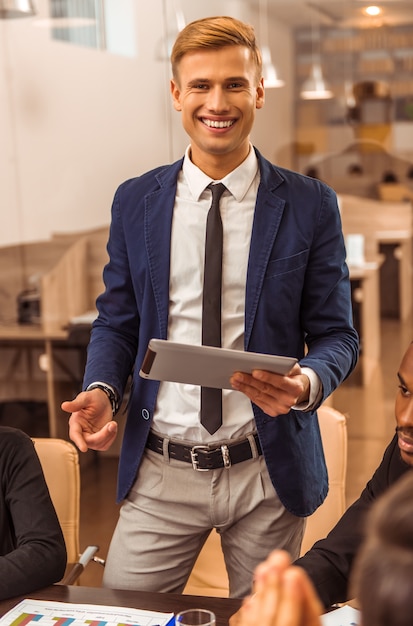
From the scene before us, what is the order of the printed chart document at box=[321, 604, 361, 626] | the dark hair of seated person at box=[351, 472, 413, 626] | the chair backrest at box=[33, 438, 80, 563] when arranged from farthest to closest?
the chair backrest at box=[33, 438, 80, 563] → the printed chart document at box=[321, 604, 361, 626] → the dark hair of seated person at box=[351, 472, 413, 626]

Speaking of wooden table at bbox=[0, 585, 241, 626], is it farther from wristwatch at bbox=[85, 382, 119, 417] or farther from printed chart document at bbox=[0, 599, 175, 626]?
wristwatch at bbox=[85, 382, 119, 417]

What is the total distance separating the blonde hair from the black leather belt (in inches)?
34.8

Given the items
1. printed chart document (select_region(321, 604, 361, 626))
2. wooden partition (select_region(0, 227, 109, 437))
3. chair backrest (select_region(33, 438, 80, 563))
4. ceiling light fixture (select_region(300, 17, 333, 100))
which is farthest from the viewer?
wooden partition (select_region(0, 227, 109, 437))

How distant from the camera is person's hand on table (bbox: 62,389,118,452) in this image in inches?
75.7

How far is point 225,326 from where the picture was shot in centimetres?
210

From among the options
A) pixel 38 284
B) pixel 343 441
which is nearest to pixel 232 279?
pixel 343 441

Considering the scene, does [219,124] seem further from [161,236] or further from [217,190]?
[161,236]

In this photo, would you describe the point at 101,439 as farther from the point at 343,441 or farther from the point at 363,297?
the point at 363,297

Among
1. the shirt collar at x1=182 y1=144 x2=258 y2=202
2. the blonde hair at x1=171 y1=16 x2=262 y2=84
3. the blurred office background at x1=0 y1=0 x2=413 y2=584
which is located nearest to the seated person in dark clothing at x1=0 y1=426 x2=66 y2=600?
the shirt collar at x1=182 y1=144 x2=258 y2=202

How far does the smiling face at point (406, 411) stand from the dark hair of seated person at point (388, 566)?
0.94 m

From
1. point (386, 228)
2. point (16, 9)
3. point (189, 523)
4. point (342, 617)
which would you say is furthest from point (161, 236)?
point (16, 9)

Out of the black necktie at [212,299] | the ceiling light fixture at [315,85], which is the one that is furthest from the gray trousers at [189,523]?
the ceiling light fixture at [315,85]

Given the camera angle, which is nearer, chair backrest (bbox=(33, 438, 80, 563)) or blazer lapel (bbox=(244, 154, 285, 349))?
blazer lapel (bbox=(244, 154, 285, 349))

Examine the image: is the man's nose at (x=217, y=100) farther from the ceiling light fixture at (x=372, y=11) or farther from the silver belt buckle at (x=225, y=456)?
the ceiling light fixture at (x=372, y=11)
